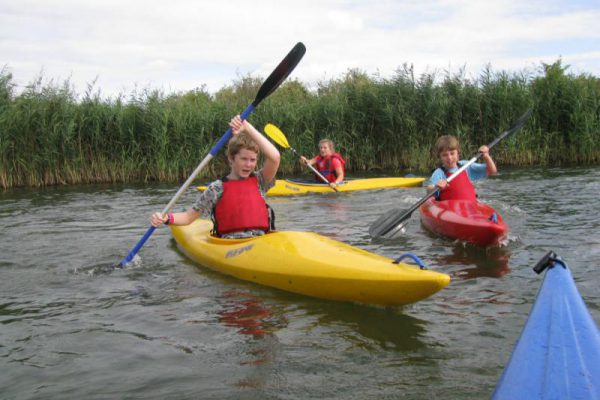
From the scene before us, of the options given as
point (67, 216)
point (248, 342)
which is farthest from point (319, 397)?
point (67, 216)

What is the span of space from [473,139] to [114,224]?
8.00m

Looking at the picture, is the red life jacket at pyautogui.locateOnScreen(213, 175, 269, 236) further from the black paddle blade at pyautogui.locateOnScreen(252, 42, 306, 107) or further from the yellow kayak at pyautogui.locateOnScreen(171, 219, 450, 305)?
the black paddle blade at pyautogui.locateOnScreen(252, 42, 306, 107)

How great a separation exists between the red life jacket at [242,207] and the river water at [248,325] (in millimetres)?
416

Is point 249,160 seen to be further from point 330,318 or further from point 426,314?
point 426,314

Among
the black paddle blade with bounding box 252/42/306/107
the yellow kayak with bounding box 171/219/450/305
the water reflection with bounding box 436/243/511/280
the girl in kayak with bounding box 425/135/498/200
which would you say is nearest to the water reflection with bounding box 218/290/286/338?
the yellow kayak with bounding box 171/219/450/305

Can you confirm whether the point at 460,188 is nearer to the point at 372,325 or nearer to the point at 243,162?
the point at 243,162

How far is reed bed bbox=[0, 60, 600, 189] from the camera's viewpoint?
10891 mm

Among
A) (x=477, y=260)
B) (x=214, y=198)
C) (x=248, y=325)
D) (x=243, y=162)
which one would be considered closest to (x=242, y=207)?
(x=214, y=198)

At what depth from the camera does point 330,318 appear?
10.6 feet

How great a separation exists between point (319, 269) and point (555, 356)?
171 centimetres

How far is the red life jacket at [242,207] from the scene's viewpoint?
4199 mm

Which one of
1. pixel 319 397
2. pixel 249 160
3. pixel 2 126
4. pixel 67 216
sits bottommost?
pixel 319 397

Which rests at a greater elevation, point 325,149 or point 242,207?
point 325,149

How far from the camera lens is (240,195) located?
13.8 ft
